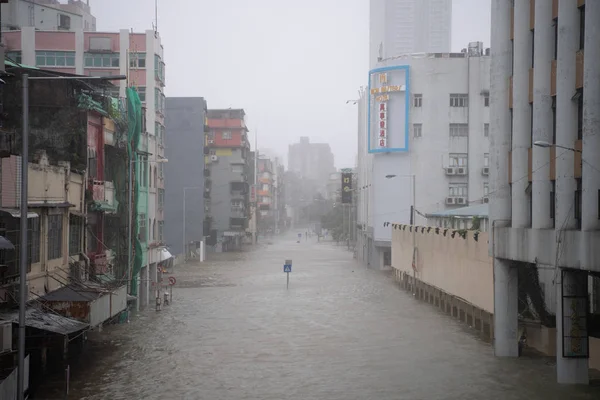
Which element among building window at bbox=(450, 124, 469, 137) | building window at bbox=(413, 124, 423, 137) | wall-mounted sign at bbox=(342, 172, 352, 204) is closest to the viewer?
building window at bbox=(413, 124, 423, 137)

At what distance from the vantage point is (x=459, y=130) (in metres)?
70.2

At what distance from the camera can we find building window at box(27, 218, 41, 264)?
26.8 m

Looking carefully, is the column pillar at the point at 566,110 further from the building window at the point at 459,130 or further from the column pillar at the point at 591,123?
the building window at the point at 459,130

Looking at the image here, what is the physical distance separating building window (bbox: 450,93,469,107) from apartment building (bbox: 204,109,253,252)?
46.5 meters

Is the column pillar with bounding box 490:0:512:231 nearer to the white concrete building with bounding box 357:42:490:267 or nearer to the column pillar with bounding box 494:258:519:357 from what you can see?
the column pillar with bounding box 494:258:519:357

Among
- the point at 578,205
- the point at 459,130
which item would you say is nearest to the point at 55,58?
the point at 459,130

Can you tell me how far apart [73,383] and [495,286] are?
1625cm

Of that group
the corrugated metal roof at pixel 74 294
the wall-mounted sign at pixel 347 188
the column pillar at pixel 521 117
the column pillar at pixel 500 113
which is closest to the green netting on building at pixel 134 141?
the corrugated metal roof at pixel 74 294

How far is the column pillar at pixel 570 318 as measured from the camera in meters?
23.4

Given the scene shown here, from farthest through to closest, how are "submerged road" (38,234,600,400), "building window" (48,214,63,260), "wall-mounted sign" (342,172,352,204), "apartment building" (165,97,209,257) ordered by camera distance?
1. "wall-mounted sign" (342,172,352,204)
2. "apartment building" (165,97,209,257)
3. "building window" (48,214,63,260)
4. "submerged road" (38,234,600,400)

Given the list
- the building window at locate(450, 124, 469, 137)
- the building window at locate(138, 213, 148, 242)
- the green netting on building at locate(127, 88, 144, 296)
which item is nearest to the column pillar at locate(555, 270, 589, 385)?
the green netting on building at locate(127, 88, 144, 296)

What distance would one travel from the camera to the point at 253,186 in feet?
438

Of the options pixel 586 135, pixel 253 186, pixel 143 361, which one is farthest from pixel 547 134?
pixel 253 186

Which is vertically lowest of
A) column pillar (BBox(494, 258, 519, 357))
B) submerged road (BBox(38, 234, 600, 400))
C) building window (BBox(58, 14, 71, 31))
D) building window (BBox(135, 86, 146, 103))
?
submerged road (BBox(38, 234, 600, 400))
